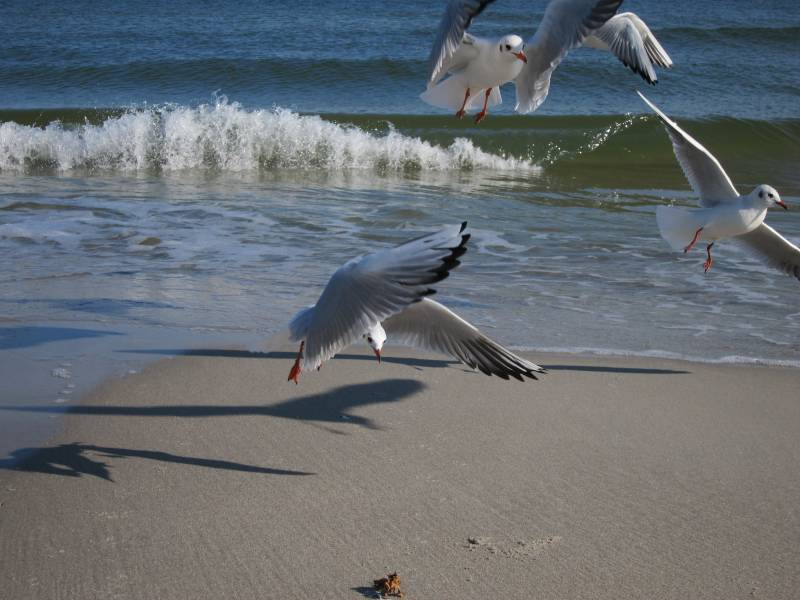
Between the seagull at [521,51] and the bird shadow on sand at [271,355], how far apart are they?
1443 mm

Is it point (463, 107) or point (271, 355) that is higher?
point (463, 107)

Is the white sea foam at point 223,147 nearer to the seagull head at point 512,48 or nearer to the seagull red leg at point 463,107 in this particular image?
the seagull red leg at point 463,107

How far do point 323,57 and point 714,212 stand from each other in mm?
13204

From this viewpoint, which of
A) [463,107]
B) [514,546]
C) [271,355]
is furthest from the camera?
[463,107]

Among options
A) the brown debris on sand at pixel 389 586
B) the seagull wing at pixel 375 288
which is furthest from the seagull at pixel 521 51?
the brown debris on sand at pixel 389 586

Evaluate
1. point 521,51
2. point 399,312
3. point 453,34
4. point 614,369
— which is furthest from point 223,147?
point 399,312

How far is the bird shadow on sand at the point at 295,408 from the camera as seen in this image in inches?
154

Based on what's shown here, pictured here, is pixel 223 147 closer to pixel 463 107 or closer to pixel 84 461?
pixel 463 107

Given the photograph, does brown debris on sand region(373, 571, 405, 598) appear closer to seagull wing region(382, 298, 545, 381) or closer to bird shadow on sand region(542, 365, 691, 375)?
seagull wing region(382, 298, 545, 381)

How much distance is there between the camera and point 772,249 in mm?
5562

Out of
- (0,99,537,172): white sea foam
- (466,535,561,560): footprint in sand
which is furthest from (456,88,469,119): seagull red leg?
(0,99,537,172): white sea foam

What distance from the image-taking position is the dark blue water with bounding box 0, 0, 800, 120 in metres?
15.8

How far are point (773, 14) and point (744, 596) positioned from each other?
21442 mm

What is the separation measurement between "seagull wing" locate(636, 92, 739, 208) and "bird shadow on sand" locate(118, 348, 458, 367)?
66.7 inches
